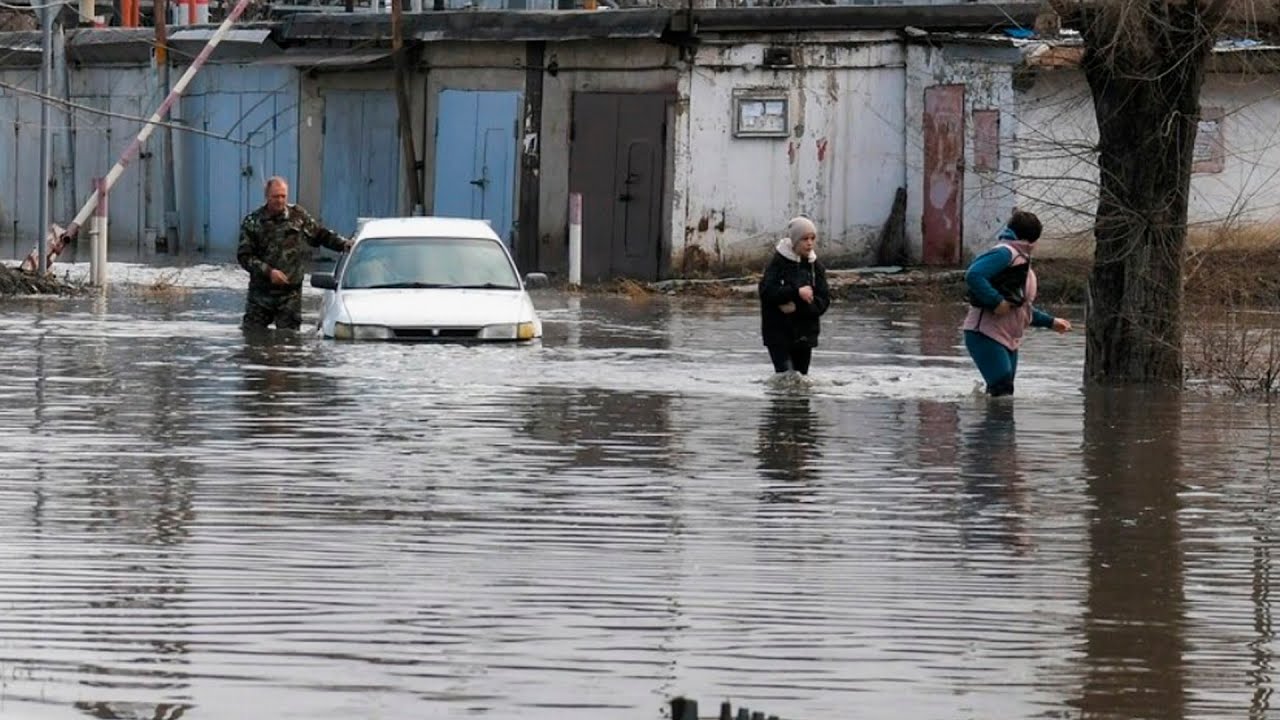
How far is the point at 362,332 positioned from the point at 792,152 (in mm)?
13504

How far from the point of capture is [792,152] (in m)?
33.5

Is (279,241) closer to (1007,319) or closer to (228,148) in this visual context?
(1007,319)

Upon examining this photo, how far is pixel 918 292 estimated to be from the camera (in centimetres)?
3116

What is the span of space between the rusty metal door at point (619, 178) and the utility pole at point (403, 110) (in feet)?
8.23

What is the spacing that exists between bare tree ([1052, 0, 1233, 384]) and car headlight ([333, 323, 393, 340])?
561 cm

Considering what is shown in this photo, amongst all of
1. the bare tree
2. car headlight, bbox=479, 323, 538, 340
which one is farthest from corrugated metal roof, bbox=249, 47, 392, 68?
the bare tree

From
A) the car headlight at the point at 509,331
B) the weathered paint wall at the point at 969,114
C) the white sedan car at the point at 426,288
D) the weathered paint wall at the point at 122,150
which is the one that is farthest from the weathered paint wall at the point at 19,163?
the car headlight at the point at 509,331

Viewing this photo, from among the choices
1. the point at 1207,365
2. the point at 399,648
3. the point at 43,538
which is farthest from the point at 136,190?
the point at 399,648

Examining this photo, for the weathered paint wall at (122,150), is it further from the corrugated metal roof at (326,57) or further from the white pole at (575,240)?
the white pole at (575,240)

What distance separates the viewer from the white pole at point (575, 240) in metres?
32.0

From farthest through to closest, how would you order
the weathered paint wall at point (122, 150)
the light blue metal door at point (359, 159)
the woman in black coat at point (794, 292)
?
the weathered paint wall at point (122, 150) < the light blue metal door at point (359, 159) < the woman in black coat at point (794, 292)

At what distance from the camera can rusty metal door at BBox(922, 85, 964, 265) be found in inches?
1291

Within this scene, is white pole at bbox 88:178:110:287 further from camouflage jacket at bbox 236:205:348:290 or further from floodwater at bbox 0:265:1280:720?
floodwater at bbox 0:265:1280:720

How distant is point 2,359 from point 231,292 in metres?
11.2
